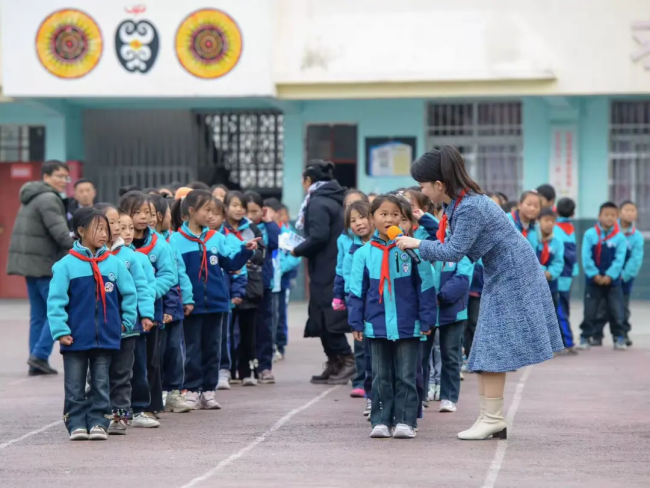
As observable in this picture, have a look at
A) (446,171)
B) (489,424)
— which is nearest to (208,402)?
(489,424)

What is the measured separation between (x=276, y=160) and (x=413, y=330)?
→ 46.8ft

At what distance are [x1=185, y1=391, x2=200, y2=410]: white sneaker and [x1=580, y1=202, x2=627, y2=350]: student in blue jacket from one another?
6228 millimetres

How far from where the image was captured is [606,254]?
1507 cm

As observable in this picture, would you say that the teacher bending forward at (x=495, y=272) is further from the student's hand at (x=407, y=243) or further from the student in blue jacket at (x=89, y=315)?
the student in blue jacket at (x=89, y=315)

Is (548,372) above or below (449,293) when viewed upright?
below

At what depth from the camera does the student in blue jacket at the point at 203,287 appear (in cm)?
991

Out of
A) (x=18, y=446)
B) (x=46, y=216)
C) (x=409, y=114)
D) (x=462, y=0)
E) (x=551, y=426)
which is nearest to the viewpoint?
(x=18, y=446)

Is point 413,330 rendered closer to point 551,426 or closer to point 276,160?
point 551,426

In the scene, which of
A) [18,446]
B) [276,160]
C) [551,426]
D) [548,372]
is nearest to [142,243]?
[18,446]

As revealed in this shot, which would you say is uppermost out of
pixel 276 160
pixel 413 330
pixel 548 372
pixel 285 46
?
pixel 285 46

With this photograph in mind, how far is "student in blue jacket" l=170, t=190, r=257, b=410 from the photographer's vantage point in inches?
390

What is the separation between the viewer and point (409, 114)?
21.3 m

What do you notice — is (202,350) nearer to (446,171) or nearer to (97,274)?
(97,274)

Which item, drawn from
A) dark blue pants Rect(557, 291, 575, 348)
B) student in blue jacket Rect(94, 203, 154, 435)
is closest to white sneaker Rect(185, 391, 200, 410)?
student in blue jacket Rect(94, 203, 154, 435)
